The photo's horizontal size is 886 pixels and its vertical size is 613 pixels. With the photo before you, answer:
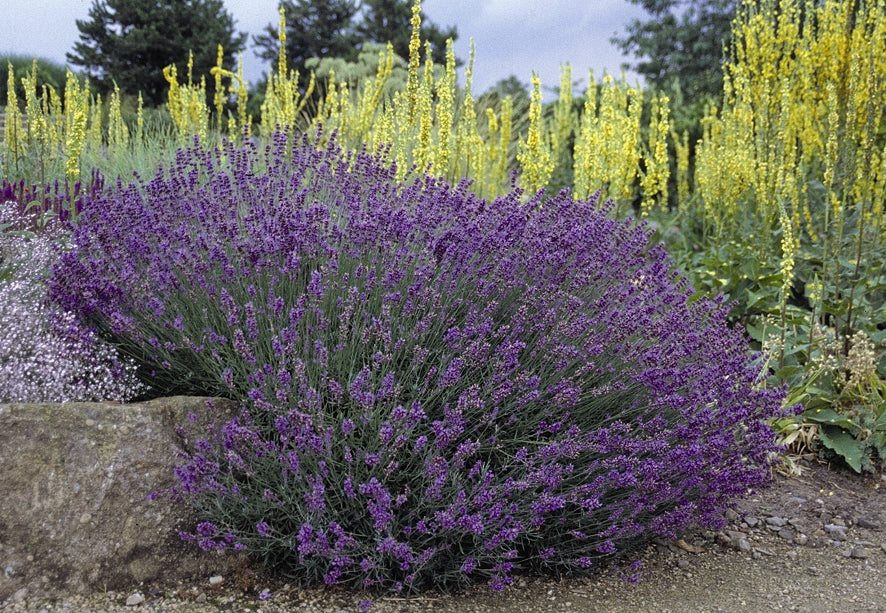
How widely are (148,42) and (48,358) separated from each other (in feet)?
75.1

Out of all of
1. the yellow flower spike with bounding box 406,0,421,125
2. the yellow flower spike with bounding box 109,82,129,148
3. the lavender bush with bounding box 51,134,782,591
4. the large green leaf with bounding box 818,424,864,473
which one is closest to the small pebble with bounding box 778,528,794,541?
the lavender bush with bounding box 51,134,782,591

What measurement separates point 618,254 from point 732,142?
10.2 ft

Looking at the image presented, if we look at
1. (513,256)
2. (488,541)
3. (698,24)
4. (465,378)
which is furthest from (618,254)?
(698,24)

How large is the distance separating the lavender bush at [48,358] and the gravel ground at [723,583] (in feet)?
2.51

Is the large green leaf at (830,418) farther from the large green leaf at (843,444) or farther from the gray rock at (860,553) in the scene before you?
the gray rock at (860,553)

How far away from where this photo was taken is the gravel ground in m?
2.50

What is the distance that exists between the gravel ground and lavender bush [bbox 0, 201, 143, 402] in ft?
2.51

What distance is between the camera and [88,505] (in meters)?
2.57

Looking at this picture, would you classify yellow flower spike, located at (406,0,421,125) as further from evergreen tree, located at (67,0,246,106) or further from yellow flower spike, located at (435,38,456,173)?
evergreen tree, located at (67,0,246,106)

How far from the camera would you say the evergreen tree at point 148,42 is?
→ 2303cm

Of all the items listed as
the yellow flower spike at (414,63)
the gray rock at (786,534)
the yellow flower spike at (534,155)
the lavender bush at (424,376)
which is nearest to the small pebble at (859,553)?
the gray rock at (786,534)

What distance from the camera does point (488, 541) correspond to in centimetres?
→ 233

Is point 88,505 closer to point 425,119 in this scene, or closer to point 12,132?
point 425,119

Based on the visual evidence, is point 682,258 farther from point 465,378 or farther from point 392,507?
point 392,507
